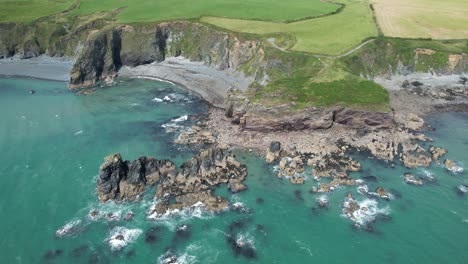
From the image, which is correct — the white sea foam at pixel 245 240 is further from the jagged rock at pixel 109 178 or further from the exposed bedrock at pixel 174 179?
the jagged rock at pixel 109 178

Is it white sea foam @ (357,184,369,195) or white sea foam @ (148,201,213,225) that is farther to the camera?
white sea foam @ (357,184,369,195)

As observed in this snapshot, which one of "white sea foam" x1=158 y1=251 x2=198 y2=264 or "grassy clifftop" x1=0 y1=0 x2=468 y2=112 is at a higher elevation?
"grassy clifftop" x1=0 y1=0 x2=468 y2=112

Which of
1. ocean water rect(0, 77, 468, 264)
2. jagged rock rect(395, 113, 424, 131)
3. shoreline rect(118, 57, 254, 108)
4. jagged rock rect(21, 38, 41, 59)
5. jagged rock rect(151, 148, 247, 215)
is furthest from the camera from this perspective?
jagged rock rect(21, 38, 41, 59)

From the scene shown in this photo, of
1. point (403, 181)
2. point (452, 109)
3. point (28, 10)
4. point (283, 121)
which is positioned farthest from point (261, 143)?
point (28, 10)

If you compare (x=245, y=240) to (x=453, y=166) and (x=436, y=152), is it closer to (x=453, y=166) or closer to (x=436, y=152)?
(x=453, y=166)

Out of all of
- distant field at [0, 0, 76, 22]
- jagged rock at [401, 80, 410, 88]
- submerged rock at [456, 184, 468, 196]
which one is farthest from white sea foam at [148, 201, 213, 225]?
distant field at [0, 0, 76, 22]

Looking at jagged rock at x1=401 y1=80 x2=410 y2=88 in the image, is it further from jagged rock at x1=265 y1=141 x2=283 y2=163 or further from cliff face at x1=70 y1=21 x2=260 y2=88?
jagged rock at x1=265 y1=141 x2=283 y2=163

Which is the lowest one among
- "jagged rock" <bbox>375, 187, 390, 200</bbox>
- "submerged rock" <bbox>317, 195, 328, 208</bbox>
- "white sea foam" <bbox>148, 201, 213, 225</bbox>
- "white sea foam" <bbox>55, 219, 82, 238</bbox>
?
"white sea foam" <bbox>55, 219, 82, 238</bbox>

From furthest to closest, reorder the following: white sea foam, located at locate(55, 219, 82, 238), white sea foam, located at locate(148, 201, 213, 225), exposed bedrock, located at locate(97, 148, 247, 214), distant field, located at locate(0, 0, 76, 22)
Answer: distant field, located at locate(0, 0, 76, 22) < exposed bedrock, located at locate(97, 148, 247, 214) < white sea foam, located at locate(148, 201, 213, 225) < white sea foam, located at locate(55, 219, 82, 238)
